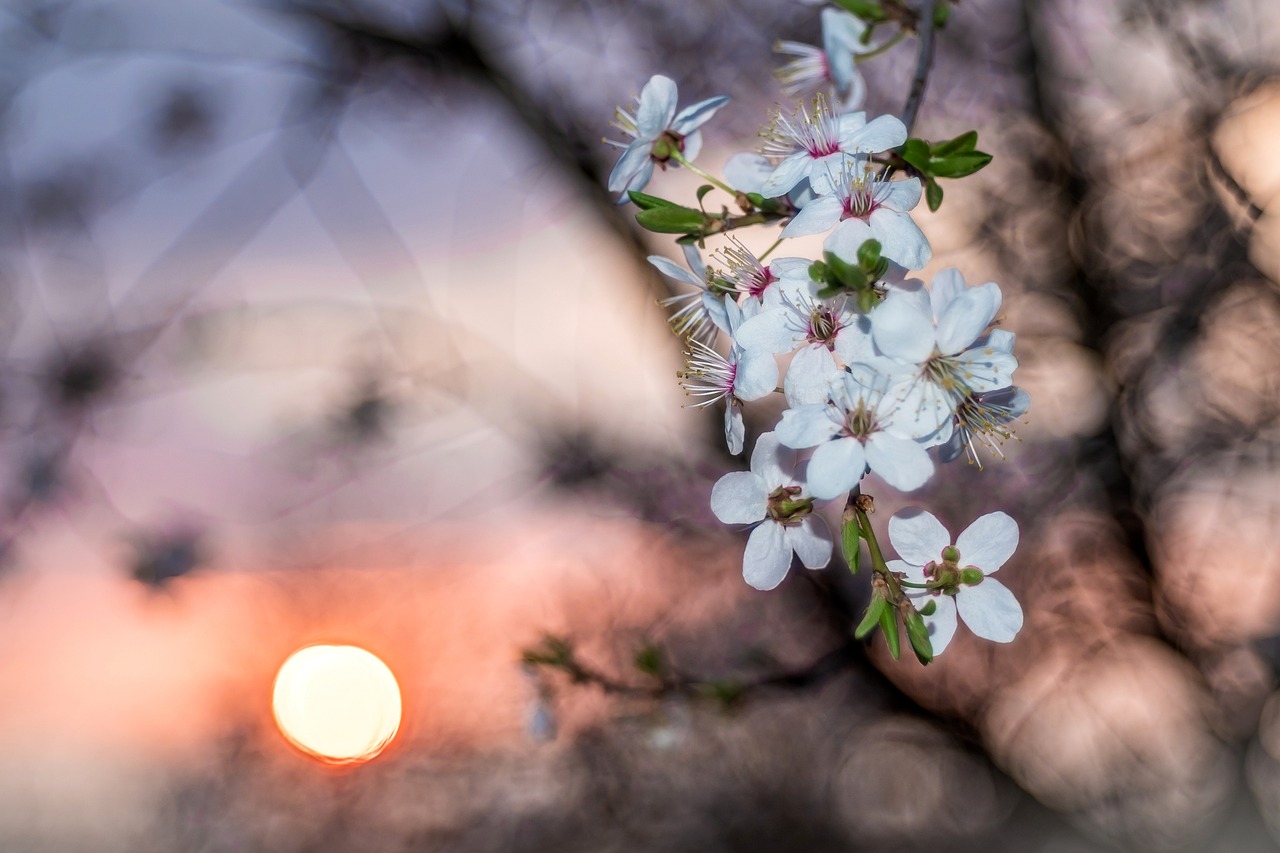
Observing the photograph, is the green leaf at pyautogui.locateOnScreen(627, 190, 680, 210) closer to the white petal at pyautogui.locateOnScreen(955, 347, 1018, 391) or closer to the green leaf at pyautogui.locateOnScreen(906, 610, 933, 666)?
the white petal at pyautogui.locateOnScreen(955, 347, 1018, 391)

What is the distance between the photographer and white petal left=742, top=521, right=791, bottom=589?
0.75 m

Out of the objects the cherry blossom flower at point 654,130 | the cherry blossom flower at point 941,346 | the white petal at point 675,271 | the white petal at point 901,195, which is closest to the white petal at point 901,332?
the cherry blossom flower at point 941,346

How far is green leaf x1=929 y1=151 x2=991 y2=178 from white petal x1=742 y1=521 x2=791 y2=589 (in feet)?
1.15

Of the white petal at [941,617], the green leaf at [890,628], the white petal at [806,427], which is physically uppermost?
the white petal at [806,427]

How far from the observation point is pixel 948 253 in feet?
7.91

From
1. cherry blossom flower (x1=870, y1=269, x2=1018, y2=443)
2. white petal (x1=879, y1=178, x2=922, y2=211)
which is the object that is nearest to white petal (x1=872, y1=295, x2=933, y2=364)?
cherry blossom flower (x1=870, y1=269, x2=1018, y2=443)

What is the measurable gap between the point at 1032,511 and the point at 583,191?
186 centimetres

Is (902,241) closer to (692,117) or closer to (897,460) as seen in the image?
(897,460)

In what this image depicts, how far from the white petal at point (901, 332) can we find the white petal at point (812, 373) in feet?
0.18

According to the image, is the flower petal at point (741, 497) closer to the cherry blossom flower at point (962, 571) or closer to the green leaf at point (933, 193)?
the cherry blossom flower at point (962, 571)

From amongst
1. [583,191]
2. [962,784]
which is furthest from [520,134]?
[962,784]

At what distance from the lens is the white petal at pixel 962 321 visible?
64 centimetres

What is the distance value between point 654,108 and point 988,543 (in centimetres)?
53

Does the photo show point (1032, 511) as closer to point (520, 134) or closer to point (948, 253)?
point (948, 253)
